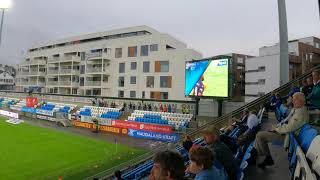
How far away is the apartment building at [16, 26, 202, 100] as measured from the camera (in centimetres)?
3872

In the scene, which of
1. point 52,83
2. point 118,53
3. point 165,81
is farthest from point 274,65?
point 52,83

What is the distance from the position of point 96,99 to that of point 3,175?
22.9m

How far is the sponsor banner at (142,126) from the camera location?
81.0 ft

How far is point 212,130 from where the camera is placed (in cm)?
464

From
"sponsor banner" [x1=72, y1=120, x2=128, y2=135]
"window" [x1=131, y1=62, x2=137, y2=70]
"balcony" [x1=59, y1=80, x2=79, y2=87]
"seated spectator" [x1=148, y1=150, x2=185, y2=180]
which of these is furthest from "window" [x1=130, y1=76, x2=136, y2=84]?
"seated spectator" [x1=148, y1=150, x2=185, y2=180]

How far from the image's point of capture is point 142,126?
26500mm

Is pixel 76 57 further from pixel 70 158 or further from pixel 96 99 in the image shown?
pixel 70 158

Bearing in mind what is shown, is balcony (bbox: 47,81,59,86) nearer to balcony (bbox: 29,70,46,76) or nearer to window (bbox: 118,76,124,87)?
balcony (bbox: 29,70,46,76)

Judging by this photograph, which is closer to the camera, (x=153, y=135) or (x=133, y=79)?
(x=153, y=135)

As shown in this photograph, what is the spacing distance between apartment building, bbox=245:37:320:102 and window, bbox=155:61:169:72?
47.2 feet

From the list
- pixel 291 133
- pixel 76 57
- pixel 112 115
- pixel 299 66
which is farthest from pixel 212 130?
pixel 76 57

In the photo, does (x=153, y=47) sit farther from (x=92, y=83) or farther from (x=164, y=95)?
(x=92, y=83)

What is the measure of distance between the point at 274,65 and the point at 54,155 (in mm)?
35733

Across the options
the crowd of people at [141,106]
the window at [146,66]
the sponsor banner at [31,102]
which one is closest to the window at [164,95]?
the window at [146,66]
